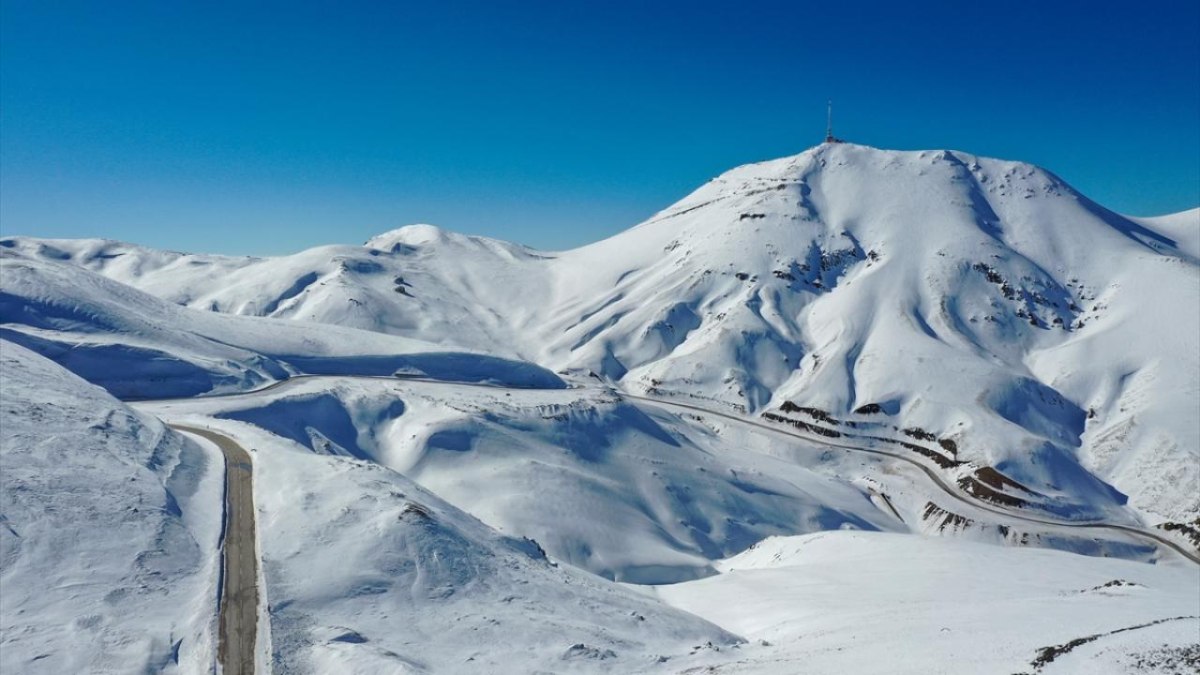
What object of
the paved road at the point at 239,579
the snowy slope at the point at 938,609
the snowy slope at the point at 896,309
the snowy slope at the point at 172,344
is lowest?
the paved road at the point at 239,579

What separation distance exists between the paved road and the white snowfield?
737 millimetres

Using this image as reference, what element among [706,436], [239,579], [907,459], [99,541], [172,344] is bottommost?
[239,579]

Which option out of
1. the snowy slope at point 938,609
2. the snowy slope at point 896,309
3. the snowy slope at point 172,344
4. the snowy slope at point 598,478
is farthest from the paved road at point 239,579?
the snowy slope at point 896,309

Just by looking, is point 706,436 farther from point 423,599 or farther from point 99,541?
→ point 99,541

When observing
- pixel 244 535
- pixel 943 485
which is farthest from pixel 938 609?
pixel 943 485

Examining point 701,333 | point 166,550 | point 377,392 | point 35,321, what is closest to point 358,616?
point 166,550

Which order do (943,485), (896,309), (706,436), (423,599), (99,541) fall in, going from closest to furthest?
(99,541), (423,599), (943,485), (706,436), (896,309)

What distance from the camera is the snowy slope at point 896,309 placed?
10731 cm

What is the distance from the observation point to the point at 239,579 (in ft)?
109

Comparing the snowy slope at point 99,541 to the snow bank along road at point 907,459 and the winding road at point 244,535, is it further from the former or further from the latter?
the snow bank along road at point 907,459

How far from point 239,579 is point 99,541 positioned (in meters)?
6.90

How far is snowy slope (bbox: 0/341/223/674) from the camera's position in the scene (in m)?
26.4

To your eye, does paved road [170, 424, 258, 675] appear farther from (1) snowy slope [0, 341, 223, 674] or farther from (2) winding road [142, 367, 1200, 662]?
(1) snowy slope [0, 341, 223, 674]

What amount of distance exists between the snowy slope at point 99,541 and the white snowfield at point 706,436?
0.91ft
